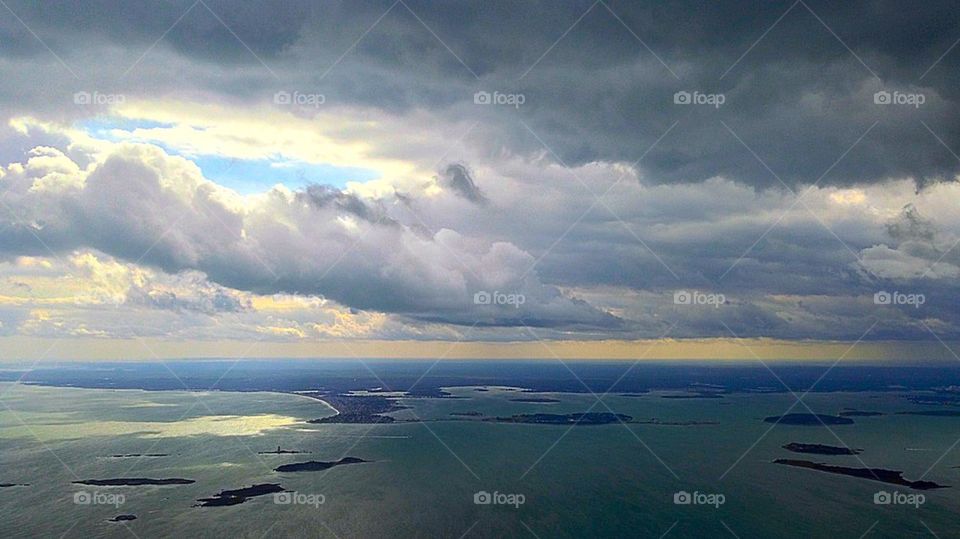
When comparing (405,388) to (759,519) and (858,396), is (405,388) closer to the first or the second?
(858,396)

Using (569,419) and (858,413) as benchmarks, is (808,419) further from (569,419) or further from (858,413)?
(569,419)

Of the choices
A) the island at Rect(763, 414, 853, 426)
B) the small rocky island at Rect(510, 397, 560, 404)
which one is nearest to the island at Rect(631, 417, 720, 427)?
the island at Rect(763, 414, 853, 426)

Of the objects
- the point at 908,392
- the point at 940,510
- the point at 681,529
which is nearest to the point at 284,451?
the point at 681,529

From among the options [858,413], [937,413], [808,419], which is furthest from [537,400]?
[937,413]

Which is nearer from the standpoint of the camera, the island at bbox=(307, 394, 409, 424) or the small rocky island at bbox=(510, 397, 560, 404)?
the island at bbox=(307, 394, 409, 424)

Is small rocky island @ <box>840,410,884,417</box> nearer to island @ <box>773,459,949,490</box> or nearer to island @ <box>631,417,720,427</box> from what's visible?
island @ <box>631,417,720,427</box>

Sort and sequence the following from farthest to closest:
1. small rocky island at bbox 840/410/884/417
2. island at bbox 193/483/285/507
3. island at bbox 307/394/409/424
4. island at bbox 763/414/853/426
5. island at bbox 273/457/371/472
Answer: small rocky island at bbox 840/410/884/417, island at bbox 307/394/409/424, island at bbox 763/414/853/426, island at bbox 273/457/371/472, island at bbox 193/483/285/507
